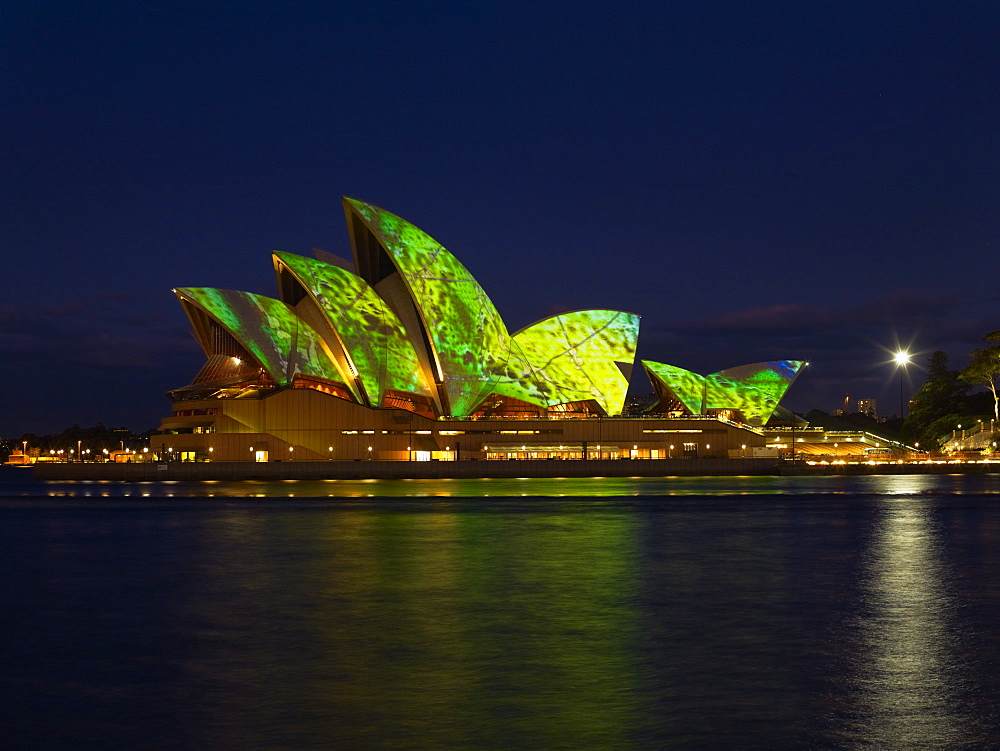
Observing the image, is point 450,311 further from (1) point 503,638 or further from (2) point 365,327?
(1) point 503,638

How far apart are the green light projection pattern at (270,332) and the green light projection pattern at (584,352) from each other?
49.1 feet

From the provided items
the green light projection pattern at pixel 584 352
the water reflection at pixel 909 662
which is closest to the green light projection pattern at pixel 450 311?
the green light projection pattern at pixel 584 352

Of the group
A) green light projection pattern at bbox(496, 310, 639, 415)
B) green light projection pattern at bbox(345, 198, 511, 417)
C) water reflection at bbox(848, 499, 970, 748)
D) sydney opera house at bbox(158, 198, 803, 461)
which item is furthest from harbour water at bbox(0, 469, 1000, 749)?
green light projection pattern at bbox(496, 310, 639, 415)

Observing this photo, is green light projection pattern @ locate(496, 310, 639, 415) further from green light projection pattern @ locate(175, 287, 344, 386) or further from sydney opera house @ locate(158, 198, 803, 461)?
green light projection pattern @ locate(175, 287, 344, 386)

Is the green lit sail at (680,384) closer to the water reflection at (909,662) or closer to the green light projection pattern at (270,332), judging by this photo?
the green light projection pattern at (270,332)

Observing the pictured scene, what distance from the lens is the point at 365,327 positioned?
66250mm

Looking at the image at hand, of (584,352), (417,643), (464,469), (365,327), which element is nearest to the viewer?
(417,643)

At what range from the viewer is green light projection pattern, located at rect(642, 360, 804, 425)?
276ft

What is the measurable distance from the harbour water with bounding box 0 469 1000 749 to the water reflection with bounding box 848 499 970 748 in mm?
38

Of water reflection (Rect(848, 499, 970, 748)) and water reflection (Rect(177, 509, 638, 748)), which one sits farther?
water reflection (Rect(177, 509, 638, 748))

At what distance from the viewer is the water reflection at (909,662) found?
26.0 ft

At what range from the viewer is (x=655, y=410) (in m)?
87.5

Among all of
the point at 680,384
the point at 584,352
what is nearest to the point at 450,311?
the point at 584,352

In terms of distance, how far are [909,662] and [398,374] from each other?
5913 centimetres
